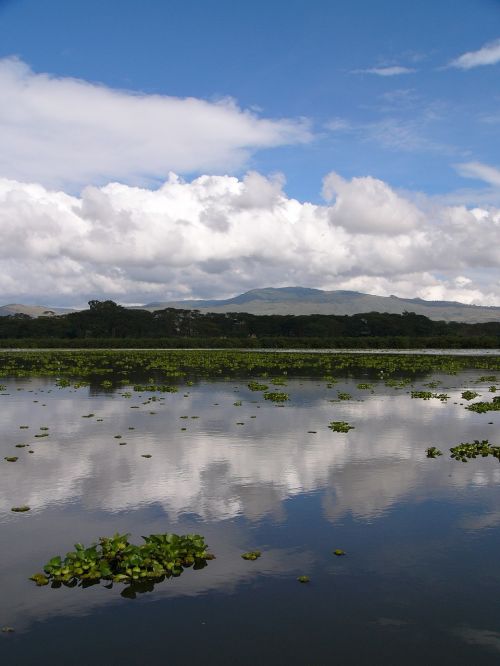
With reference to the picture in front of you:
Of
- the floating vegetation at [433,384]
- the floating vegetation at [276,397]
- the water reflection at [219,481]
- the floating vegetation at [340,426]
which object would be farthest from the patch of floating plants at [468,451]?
the floating vegetation at [433,384]

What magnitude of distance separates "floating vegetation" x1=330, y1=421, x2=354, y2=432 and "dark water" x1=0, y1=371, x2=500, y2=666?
40 centimetres

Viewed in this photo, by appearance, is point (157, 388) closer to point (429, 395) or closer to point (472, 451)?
point (429, 395)

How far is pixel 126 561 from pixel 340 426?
15.6 metres

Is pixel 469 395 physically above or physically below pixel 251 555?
above

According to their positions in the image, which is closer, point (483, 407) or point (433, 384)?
point (483, 407)

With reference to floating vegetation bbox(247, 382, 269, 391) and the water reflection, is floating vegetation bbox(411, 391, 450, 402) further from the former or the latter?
floating vegetation bbox(247, 382, 269, 391)

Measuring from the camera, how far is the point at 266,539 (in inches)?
498

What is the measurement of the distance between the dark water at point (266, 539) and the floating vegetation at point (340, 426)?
0.40 meters

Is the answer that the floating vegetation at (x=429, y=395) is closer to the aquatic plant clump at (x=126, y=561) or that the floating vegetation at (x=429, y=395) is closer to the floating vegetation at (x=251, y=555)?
the floating vegetation at (x=251, y=555)

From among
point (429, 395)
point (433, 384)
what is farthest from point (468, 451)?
point (433, 384)

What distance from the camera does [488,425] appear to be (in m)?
26.6

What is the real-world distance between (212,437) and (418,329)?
602ft

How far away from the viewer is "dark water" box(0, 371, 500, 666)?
8844mm

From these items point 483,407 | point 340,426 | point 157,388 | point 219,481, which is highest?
point 483,407
